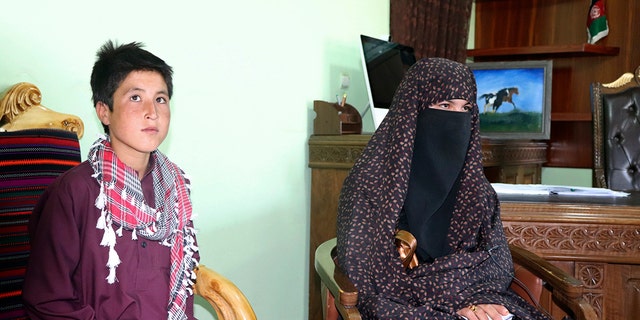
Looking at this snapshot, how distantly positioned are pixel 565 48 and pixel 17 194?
4.15 m

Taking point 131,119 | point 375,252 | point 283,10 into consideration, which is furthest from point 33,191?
point 283,10

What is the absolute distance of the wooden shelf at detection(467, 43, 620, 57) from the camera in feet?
15.3

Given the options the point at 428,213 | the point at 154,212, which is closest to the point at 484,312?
the point at 428,213

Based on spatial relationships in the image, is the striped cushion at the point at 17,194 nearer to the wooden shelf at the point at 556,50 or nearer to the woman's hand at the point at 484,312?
the woman's hand at the point at 484,312

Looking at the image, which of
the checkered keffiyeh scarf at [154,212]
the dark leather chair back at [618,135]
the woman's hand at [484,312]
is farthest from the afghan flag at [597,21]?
the checkered keffiyeh scarf at [154,212]

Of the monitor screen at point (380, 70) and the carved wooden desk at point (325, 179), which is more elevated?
the monitor screen at point (380, 70)

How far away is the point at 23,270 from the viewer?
1.44m

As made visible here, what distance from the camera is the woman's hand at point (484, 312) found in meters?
1.74

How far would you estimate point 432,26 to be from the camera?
13.4 ft

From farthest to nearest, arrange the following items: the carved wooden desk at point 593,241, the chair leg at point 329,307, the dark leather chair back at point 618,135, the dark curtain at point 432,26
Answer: the dark curtain at point 432,26
the dark leather chair back at point 618,135
the carved wooden desk at point 593,241
the chair leg at point 329,307

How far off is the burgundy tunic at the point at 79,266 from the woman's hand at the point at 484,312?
0.81 metres

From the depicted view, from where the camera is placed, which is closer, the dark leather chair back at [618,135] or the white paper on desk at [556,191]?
the white paper on desk at [556,191]

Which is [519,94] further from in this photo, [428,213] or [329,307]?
[329,307]

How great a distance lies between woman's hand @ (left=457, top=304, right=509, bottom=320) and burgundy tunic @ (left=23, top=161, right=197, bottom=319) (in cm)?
81
